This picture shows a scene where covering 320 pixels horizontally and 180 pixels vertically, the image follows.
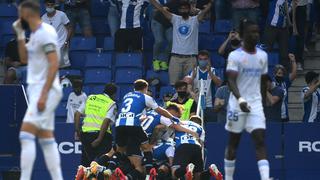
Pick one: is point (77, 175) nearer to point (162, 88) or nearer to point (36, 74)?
point (162, 88)

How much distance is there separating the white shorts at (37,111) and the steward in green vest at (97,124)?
6680mm

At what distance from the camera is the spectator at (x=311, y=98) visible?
23.5 meters

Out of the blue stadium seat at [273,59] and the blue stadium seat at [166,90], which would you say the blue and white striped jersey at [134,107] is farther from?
the blue stadium seat at [273,59]

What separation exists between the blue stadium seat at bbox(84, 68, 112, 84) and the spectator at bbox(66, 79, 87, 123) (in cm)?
146

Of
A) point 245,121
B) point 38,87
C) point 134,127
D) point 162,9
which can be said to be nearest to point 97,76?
point 162,9

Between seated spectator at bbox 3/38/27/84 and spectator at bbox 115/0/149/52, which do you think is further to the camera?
spectator at bbox 115/0/149/52

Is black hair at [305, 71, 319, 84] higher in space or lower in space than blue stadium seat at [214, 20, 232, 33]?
lower

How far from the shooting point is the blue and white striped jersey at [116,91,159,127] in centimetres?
2053

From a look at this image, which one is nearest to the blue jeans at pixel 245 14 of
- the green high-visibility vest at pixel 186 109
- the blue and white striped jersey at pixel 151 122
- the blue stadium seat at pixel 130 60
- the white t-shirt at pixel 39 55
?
the blue stadium seat at pixel 130 60

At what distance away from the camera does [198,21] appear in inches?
977

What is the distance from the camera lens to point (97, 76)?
2534cm

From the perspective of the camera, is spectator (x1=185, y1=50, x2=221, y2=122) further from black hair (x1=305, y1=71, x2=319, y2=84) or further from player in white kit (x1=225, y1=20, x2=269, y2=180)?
player in white kit (x1=225, y1=20, x2=269, y2=180)

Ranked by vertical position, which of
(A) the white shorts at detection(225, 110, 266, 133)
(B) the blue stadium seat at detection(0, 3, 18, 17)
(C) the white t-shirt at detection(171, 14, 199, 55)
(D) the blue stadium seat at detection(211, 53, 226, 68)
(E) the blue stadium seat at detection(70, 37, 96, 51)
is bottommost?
(A) the white shorts at detection(225, 110, 266, 133)

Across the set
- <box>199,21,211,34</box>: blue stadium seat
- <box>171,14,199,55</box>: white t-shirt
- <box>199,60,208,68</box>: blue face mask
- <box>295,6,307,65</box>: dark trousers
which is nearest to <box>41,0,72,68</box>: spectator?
<box>171,14,199,55</box>: white t-shirt
